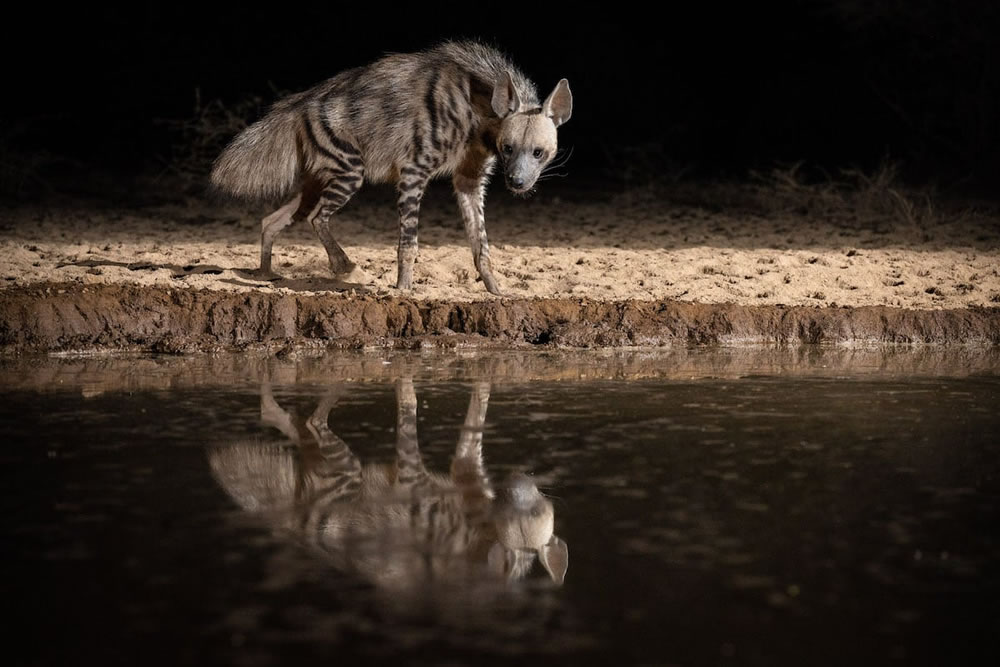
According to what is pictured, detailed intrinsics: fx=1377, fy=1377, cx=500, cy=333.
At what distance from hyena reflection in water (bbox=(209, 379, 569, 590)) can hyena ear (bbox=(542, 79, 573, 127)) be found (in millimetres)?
3320

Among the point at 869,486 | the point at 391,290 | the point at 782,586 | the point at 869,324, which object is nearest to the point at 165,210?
the point at 391,290

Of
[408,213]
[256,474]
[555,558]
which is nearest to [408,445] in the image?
[256,474]

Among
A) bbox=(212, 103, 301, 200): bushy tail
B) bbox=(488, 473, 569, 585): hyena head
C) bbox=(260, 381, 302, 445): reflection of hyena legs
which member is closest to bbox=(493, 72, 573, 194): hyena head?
bbox=(212, 103, 301, 200): bushy tail

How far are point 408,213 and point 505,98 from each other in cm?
90

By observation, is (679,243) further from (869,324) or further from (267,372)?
(267,372)

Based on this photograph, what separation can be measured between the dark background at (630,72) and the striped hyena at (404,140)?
17.3ft

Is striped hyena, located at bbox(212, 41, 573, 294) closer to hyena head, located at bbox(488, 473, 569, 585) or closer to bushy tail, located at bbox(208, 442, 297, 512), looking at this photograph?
bushy tail, located at bbox(208, 442, 297, 512)

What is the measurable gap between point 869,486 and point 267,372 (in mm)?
3076

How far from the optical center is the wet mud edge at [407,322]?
7.05 m

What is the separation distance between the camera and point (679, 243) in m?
9.97

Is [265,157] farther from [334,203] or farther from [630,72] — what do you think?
[630,72]

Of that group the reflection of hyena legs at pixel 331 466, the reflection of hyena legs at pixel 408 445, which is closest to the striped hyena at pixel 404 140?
the reflection of hyena legs at pixel 408 445

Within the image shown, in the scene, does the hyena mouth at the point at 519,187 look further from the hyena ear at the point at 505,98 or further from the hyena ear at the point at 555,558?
the hyena ear at the point at 555,558

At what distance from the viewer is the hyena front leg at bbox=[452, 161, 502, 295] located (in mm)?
8078
